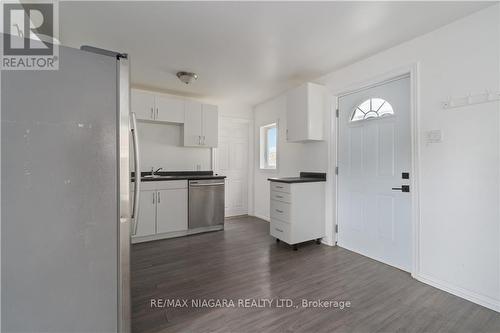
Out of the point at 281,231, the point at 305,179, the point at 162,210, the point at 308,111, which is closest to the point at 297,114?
the point at 308,111

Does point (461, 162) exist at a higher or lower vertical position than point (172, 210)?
higher

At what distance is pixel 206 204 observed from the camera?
3.81 metres

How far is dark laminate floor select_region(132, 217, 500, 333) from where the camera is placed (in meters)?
1.58

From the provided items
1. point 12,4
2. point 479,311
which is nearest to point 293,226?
point 479,311

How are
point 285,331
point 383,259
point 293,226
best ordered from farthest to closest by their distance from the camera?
point 293,226 < point 383,259 < point 285,331

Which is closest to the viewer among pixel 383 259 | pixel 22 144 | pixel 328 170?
pixel 22 144

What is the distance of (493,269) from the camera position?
5.82 ft

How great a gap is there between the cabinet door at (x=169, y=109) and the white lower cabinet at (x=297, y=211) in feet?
6.91

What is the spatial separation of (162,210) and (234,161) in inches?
77.3

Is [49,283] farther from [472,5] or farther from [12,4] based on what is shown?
[472,5]

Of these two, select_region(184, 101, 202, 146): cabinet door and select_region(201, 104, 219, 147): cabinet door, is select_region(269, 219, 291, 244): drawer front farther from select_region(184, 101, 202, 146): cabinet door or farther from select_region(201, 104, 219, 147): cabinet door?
select_region(184, 101, 202, 146): cabinet door

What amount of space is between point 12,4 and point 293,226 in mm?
3334

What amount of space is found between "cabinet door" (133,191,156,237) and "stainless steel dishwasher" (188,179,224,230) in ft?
1.88

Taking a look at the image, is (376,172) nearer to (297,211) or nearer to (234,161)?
(297,211)
